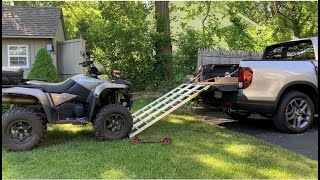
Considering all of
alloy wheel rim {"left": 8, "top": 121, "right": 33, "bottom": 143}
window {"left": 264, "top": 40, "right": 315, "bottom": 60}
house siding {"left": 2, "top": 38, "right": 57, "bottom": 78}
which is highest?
house siding {"left": 2, "top": 38, "right": 57, "bottom": 78}

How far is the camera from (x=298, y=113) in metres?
6.76

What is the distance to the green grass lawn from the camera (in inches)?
167

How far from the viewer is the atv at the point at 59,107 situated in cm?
534

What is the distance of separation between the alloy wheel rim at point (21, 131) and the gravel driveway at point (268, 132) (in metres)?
3.73

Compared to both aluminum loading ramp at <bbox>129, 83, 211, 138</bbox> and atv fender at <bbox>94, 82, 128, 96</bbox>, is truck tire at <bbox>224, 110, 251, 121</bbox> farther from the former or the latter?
atv fender at <bbox>94, 82, 128, 96</bbox>

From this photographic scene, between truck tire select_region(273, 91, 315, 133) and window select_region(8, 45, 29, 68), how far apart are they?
12.0m

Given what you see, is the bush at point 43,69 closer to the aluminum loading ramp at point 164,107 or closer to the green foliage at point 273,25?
the aluminum loading ramp at point 164,107

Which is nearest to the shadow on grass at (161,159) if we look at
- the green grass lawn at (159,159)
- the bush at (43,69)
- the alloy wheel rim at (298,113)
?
the green grass lawn at (159,159)

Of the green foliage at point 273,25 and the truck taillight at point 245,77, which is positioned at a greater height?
the green foliage at point 273,25

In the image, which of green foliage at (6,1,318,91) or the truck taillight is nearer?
the truck taillight

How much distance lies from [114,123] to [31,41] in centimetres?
1125

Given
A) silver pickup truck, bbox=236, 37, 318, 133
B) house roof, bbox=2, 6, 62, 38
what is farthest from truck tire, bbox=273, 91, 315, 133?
house roof, bbox=2, 6, 62, 38

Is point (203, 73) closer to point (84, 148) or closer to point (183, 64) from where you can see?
point (84, 148)

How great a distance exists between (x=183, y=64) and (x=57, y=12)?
24.1 ft
